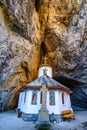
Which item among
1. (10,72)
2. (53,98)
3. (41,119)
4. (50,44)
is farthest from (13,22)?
(41,119)

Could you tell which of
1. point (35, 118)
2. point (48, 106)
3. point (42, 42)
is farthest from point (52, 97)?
point (42, 42)

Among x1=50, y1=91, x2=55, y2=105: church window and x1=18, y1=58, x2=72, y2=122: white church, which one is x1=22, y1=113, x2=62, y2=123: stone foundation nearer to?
Answer: x1=18, y1=58, x2=72, y2=122: white church

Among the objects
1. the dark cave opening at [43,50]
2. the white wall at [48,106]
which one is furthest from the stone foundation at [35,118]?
the dark cave opening at [43,50]

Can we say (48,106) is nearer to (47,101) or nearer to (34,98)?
(47,101)

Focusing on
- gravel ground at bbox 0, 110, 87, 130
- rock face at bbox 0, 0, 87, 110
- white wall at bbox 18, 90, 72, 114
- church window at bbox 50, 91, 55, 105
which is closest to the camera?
gravel ground at bbox 0, 110, 87, 130

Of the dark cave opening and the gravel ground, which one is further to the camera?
the dark cave opening

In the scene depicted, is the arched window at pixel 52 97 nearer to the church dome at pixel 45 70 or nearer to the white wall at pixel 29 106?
the white wall at pixel 29 106

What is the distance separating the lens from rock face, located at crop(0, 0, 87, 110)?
1719 cm

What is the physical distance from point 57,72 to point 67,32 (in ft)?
21.8

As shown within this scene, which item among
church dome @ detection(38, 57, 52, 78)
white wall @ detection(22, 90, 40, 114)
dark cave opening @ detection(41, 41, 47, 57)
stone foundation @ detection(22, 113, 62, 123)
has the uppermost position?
dark cave opening @ detection(41, 41, 47, 57)

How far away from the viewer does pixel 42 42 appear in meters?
24.1

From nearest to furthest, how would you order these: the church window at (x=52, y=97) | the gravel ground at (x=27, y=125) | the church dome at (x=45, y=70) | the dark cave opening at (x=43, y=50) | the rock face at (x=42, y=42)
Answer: the gravel ground at (x=27, y=125)
the church window at (x=52, y=97)
the rock face at (x=42, y=42)
the church dome at (x=45, y=70)
the dark cave opening at (x=43, y=50)

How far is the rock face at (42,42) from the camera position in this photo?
17.2m

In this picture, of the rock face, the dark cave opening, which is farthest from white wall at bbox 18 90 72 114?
the dark cave opening
